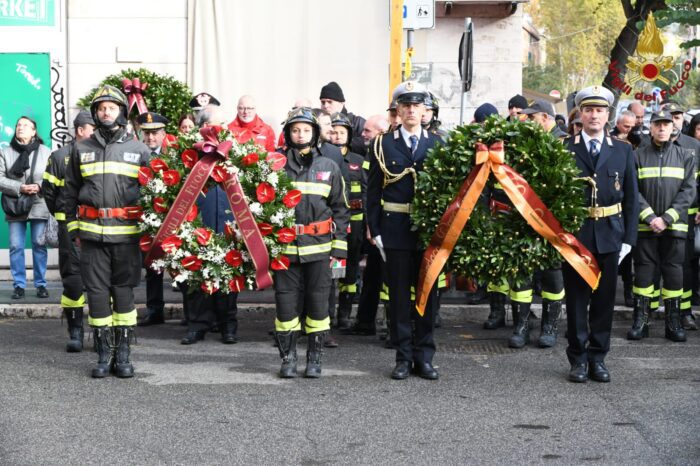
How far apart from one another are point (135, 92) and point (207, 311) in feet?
15.8

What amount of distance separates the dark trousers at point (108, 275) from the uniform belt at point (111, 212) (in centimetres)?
22

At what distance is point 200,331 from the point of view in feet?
36.3

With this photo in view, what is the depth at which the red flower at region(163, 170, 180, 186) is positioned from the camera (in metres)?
9.23

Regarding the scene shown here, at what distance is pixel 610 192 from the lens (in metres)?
9.05

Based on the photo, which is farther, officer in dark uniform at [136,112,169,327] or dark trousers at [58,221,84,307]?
officer in dark uniform at [136,112,169,327]

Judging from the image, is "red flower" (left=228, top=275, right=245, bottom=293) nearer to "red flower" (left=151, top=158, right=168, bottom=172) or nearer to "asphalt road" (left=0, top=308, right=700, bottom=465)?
"asphalt road" (left=0, top=308, right=700, bottom=465)

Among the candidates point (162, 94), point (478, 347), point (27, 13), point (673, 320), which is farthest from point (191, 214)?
point (27, 13)

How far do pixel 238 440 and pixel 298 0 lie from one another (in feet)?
32.8

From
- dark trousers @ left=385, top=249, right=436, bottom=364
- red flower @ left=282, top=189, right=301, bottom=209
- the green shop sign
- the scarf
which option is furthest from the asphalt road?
the green shop sign

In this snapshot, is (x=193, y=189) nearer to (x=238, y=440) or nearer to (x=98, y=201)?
(x=98, y=201)

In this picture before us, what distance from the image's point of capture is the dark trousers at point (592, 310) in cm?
909

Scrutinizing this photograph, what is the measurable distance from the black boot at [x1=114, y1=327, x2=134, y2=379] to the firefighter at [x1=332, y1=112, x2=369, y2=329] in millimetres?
2874

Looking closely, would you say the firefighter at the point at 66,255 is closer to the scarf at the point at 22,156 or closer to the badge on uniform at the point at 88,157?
the badge on uniform at the point at 88,157

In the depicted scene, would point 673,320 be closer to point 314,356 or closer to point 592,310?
point 592,310
